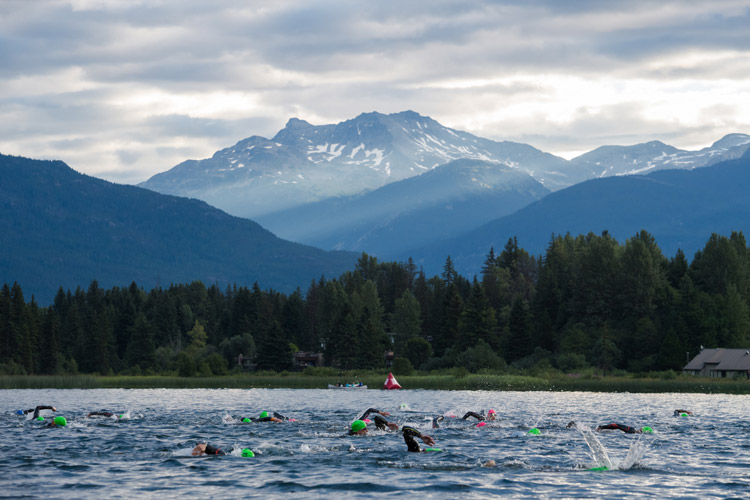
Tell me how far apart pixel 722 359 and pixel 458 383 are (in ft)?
121

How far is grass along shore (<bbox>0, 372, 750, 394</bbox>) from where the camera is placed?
123 metres

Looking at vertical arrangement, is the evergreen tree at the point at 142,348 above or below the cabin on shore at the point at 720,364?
above

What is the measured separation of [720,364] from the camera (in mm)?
137500

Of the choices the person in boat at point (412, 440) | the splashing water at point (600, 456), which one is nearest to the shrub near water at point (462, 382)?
the splashing water at point (600, 456)

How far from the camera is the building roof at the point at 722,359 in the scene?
448 ft

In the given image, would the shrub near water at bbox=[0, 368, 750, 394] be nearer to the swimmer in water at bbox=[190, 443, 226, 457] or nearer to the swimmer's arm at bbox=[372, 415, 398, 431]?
the swimmer's arm at bbox=[372, 415, 398, 431]

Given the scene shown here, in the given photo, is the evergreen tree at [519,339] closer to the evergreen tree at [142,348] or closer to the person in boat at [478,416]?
the evergreen tree at [142,348]

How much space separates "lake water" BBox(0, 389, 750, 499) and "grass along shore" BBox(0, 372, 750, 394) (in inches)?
1449

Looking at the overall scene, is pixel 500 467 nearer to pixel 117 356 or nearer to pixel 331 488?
pixel 331 488

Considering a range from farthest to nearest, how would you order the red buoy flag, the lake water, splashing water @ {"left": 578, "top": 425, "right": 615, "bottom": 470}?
the red buoy flag
splashing water @ {"left": 578, "top": 425, "right": 615, "bottom": 470}
the lake water

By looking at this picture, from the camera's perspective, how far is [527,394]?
11869 centimetres

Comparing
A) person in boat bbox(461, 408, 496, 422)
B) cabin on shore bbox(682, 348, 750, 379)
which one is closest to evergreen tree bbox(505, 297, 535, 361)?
cabin on shore bbox(682, 348, 750, 379)

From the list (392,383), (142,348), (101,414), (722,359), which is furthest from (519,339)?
(101,414)

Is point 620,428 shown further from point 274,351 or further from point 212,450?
point 274,351
